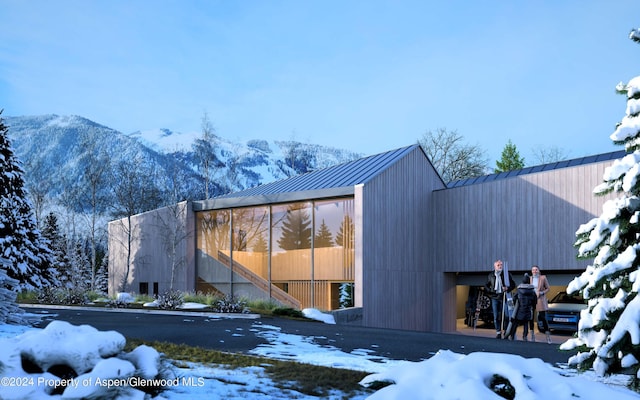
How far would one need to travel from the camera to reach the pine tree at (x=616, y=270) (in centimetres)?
504

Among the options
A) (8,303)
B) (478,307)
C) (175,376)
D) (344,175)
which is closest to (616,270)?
(175,376)

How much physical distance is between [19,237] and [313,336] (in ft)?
46.9

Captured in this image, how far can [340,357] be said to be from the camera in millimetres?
7809

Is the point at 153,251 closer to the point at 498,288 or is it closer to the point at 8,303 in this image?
the point at 8,303

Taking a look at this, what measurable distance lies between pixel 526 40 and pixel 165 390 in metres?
17.3

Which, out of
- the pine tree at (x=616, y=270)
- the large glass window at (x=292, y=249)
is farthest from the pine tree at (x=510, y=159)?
the pine tree at (x=616, y=270)

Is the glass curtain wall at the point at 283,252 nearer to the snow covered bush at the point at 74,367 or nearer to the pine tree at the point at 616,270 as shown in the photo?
the pine tree at the point at 616,270

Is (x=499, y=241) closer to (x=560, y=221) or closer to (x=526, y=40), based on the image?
(x=560, y=221)

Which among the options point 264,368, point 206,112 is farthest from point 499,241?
point 206,112

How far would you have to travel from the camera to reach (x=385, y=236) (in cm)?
1950

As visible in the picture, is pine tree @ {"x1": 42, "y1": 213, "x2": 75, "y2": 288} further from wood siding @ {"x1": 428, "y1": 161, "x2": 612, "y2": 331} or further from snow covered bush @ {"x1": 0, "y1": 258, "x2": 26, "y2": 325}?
snow covered bush @ {"x1": 0, "y1": 258, "x2": 26, "y2": 325}

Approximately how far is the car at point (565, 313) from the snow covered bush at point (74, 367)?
51.6ft

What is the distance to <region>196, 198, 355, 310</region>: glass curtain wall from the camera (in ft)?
63.9

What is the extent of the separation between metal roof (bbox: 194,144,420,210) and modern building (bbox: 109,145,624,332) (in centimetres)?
5
